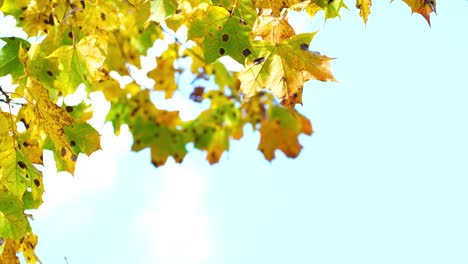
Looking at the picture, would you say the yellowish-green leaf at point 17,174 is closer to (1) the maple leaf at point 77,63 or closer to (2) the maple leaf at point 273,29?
(1) the maple leaf at point 77,63

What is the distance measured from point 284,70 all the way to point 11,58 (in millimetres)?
1145

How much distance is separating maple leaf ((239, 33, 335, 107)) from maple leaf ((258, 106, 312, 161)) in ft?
11.9

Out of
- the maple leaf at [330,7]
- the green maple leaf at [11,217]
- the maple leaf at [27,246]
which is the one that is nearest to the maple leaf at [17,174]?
the green maple leaf at [11,217]

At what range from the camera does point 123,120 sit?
4844 millimetres

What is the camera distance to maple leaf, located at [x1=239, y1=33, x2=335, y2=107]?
2346mm

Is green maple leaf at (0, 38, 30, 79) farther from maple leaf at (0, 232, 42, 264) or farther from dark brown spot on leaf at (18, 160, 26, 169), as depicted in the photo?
maple leaf at (0, 232, 42, 264)

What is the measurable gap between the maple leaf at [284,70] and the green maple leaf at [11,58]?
97 cm

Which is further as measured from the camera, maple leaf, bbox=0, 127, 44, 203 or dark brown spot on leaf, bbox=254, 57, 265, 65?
maple leaf, bbox=0, 127, 44, 203

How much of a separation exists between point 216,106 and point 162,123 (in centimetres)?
54

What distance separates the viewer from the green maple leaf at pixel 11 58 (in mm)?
2608

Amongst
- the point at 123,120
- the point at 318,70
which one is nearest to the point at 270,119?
the point at 123,120

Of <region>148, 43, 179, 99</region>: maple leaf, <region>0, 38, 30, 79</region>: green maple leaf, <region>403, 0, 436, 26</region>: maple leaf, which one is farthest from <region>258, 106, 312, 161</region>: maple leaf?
<region>403, 0, 436, 26</region>: maple leaf

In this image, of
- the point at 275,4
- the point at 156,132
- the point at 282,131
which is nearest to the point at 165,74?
the point at 156,132

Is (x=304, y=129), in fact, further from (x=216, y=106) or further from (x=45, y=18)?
(x=45, y=18)
